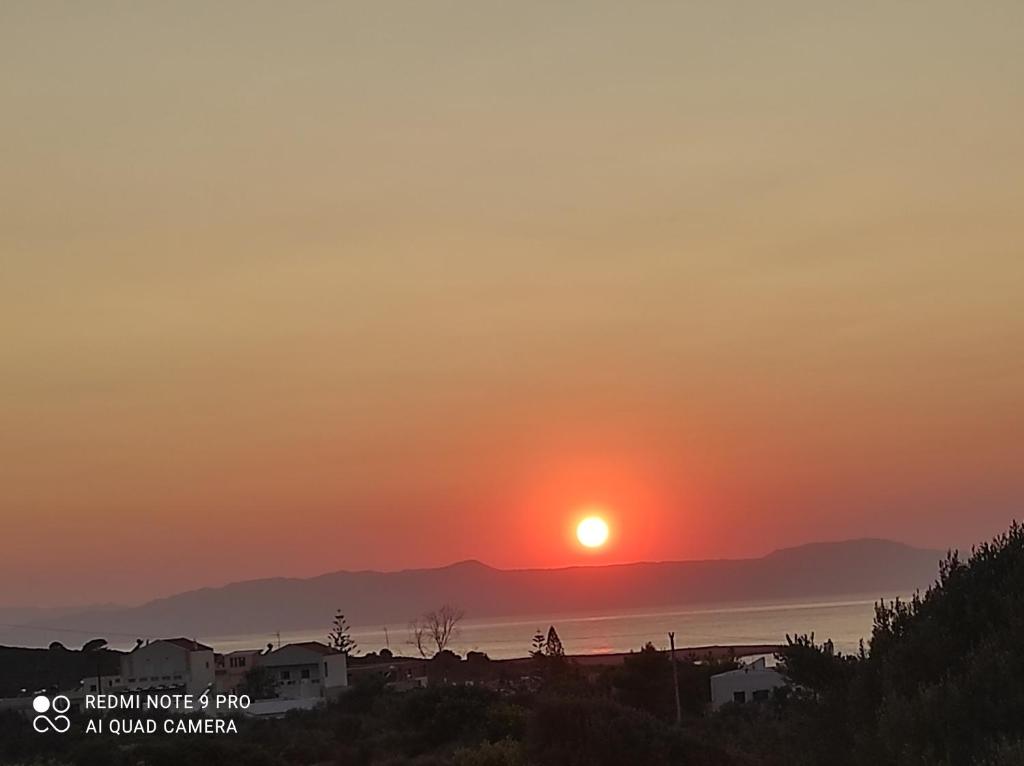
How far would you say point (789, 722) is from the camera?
47.4ft

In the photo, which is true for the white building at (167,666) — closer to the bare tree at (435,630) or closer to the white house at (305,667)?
the white house at (305,667)

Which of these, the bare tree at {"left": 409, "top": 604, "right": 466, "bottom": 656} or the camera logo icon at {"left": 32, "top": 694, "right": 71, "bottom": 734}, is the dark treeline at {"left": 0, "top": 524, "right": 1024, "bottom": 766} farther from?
the bare tree at {"left": 409, "top": 604, "right": 466, "bottom": 656}

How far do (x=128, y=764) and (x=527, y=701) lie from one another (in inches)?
574

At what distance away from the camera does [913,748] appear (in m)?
10.8

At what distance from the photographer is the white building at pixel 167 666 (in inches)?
2645

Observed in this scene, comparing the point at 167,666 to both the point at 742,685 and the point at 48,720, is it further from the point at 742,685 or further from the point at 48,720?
the point at 48,720

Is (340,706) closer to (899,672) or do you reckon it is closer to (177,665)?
(177,665)

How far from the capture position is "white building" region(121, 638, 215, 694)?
67.2 m

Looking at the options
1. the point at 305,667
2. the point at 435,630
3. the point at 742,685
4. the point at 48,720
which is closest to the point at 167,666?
the point at 305,667

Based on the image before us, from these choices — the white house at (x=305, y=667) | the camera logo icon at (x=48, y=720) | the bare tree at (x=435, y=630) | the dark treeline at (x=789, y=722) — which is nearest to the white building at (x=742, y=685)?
the dark treeline at (x=789, y=722)

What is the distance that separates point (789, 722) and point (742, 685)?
41.2 meters

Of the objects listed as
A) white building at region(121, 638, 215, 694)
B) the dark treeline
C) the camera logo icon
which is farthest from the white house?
the camera logo icon

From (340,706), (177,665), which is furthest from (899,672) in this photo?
(177,665)

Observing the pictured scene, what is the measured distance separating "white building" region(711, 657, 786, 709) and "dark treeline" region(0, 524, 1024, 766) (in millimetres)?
8913
